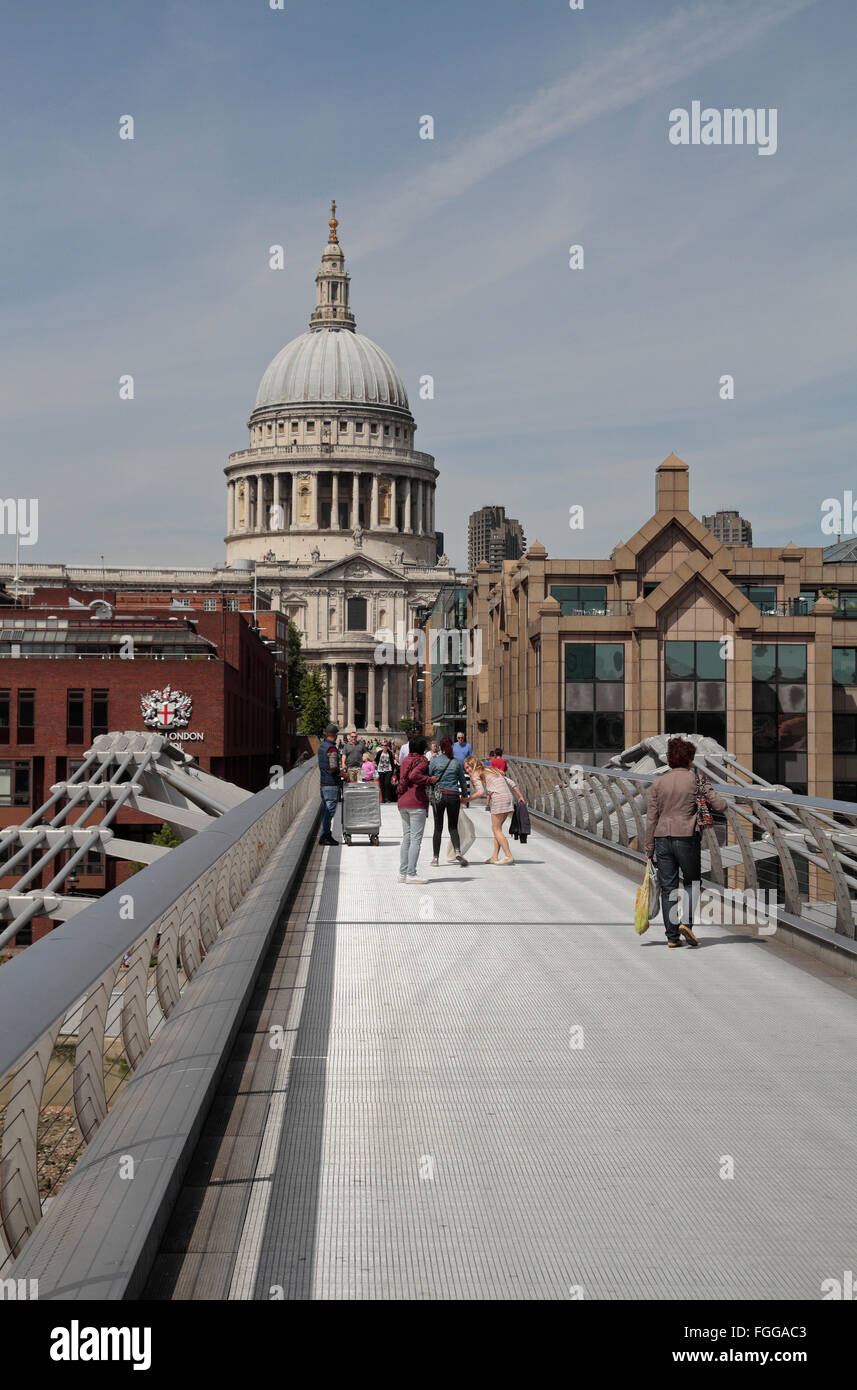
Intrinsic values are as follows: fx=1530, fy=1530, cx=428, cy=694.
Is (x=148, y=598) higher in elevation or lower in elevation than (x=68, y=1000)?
higher

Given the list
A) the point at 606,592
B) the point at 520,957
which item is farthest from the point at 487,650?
the point at 520,957

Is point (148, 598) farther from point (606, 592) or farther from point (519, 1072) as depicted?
point (519, 1072)

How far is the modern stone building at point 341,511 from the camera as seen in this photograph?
161 metres

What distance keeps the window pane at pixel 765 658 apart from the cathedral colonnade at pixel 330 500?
129 metres

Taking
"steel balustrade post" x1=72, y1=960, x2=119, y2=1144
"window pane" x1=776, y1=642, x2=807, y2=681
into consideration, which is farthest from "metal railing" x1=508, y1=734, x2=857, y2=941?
"window pane" x1=776, y1=642, x2=807, y2=681

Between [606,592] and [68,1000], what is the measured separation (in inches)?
1786

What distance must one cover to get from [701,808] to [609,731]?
33.2 meters

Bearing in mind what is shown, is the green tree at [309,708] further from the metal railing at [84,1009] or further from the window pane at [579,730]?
the metal railing at [84,1009]

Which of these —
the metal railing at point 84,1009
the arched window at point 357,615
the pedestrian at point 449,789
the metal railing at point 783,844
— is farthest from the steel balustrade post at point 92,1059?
the arched window at point 357,615

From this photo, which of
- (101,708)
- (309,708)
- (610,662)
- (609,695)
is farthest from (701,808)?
(309,708)

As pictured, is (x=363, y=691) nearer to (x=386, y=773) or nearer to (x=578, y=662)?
(x=578, y=662)

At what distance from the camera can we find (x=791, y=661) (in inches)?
1822

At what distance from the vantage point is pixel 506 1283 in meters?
5.20

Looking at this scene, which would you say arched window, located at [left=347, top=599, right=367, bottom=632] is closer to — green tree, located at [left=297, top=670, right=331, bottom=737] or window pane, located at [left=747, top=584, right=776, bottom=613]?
green tree, located at [left=297, top=670, right=331, bottom=737]
